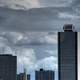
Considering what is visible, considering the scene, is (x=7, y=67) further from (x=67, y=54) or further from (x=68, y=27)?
(x=68, y=27)

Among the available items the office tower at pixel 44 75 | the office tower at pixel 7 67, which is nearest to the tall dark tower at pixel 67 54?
the office tower at pixel 44 75

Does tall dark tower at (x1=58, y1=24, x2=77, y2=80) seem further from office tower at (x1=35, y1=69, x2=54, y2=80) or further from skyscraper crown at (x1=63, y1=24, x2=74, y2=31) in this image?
office tower at (x1=35, y1=69, x2=54, y2=80)

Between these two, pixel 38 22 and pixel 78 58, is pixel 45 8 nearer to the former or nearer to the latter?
pixel 38 22

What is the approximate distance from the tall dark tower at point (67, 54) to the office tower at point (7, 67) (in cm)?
81

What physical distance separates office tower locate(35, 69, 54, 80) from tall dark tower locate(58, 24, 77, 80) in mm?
184

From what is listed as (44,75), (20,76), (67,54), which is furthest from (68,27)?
(20,76)

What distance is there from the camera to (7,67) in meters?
7.71

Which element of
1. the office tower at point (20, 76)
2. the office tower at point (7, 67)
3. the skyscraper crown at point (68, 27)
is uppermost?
the skyscraper crown at point (68, 27)

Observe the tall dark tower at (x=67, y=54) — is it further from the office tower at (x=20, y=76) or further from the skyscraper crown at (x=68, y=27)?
the office tower at (x=20, y=76)

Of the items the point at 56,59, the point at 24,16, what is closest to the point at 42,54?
the point at 56,59

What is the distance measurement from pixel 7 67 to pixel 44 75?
66cm

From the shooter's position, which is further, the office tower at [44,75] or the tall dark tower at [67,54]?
the tall dark tower at [67,54]

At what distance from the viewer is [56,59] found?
7848mm

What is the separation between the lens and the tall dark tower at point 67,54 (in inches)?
310
